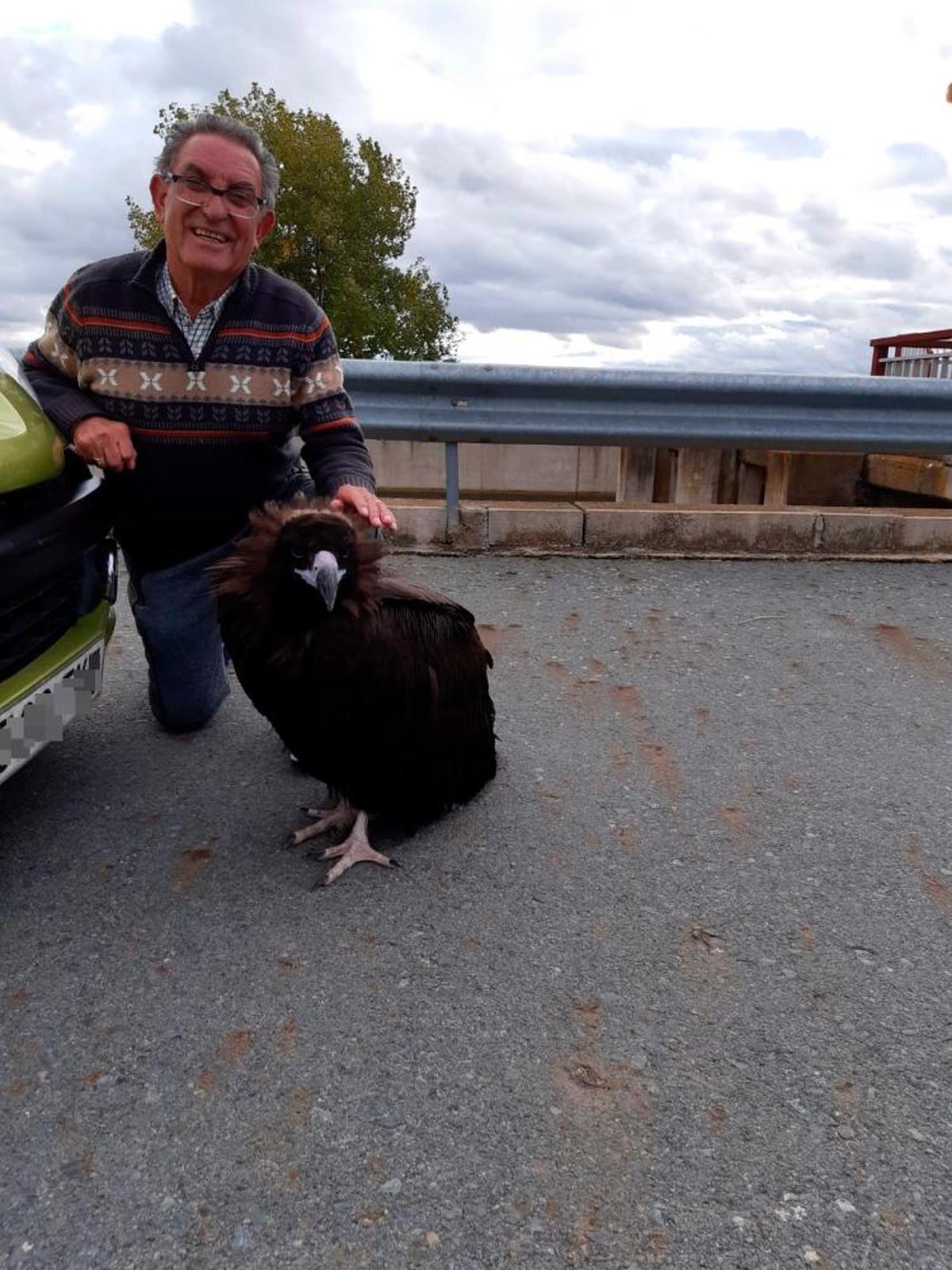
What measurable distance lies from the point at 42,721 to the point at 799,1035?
2050 mm

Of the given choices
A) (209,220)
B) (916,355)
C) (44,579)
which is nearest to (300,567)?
(44,579)

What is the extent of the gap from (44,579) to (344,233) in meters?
32.1

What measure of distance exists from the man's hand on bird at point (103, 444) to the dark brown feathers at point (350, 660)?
59cm

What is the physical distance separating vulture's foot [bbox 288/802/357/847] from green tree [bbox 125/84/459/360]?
27.5 meters

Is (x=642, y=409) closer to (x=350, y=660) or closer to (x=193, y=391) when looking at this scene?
(x=193, y=391)

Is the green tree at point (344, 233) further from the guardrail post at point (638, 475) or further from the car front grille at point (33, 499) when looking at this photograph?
the car front grille at point (33, 499)

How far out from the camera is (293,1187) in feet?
5.68

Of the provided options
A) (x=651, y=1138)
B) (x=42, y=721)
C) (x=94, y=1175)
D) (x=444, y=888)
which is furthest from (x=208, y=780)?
(x=651, y=1138)

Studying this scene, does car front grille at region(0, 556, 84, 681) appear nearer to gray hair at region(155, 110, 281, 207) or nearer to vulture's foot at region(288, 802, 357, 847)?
vulture's foot at region(288, 802, 357, 847)

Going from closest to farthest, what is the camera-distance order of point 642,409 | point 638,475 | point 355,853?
point 355,853 → point 642,409 → point 638,475

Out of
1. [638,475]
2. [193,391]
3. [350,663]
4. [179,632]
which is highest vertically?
[193,391]

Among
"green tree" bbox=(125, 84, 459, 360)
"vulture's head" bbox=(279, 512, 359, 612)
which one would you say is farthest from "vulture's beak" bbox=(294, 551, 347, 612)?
"green tree" bbox=(125, 84, 459, 360)

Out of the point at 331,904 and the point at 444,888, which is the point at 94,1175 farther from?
the point at 444,888

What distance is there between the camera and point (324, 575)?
246cm
